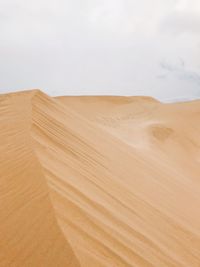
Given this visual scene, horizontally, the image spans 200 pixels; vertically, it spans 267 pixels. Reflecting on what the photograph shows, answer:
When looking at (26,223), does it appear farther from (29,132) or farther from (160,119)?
(160,119)

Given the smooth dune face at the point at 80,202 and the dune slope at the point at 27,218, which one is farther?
the smooth dune face at the point at 80,202

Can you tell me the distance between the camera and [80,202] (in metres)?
3.06

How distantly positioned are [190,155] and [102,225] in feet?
33.0

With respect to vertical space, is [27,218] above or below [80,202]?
above

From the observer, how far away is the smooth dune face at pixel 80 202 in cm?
237

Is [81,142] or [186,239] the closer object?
[186,239]

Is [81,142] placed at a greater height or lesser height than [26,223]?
lesser

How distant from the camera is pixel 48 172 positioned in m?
3.20

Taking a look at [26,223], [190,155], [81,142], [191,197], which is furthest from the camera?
[190,155]

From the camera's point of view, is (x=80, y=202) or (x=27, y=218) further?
(x=80, y=202)

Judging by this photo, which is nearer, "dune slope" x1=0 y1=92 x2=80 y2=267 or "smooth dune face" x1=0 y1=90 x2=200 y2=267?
"dune slope" x1=0 y1=92 x2=80 y2=267

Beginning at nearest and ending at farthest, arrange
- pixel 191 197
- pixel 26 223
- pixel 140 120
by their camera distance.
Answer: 1. pixel 26 223
2. pixel 191 197
3. pixel 140 120

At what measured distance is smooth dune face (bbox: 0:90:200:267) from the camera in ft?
7.79

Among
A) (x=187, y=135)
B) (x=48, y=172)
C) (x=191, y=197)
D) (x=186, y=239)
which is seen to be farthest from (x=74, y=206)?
(x=187, y=135)
